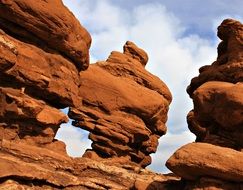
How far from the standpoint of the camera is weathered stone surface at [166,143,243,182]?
30.6 meters

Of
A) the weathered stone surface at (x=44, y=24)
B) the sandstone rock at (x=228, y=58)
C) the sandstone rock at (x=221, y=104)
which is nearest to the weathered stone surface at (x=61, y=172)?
the sandstone rock at (x=221, y=104)

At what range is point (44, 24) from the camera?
32.9 metres

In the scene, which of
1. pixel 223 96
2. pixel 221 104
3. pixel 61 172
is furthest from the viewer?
pixel 221 104

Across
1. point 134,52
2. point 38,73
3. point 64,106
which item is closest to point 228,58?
point 134,52

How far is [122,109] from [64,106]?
20.6 feet

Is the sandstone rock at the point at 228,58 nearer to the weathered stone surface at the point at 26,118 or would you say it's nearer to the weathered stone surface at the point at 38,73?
the weathered stone surface at the point at 38,73

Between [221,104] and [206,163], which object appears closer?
[206,163]

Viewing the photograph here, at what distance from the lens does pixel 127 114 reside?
40.9m

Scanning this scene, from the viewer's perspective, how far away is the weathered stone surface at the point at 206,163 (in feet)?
100

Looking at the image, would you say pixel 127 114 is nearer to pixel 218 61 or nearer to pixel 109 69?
pixel 109 69

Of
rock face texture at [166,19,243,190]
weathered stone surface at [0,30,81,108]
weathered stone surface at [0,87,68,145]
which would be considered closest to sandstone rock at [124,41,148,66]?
rock face texture at [166,19,243,190]

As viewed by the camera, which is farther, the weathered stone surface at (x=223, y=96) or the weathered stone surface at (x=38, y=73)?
the weathered stone surface at (x=223, y=96)

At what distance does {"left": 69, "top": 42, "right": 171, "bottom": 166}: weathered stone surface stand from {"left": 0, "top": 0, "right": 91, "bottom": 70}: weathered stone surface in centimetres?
489

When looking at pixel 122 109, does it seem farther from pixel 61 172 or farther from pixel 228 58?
pixel 228 58
